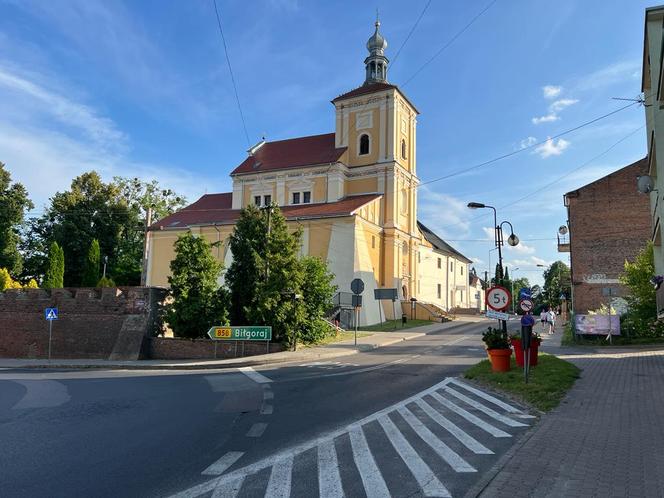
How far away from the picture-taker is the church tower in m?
46.8

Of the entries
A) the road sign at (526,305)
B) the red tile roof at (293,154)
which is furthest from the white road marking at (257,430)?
the red tile roof at (293,154)

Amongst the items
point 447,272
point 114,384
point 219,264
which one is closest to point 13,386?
point 114,384

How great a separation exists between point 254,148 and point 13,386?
4422 centimetres

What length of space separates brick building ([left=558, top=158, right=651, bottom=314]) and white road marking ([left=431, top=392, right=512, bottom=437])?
27215mm

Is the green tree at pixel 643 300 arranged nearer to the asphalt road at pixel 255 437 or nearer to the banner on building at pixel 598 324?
the banner on building at pixel 598 324

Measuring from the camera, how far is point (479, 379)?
12.4 m

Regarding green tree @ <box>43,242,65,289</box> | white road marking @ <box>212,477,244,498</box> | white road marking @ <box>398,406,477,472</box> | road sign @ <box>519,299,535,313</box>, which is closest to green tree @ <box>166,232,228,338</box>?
road sign @ <box>519,299,535,313</box>

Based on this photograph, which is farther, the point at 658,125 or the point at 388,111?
the point at 388,111

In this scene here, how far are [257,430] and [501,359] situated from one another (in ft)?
25.8

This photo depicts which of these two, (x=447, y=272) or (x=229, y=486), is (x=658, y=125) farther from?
(x=447, y=272)

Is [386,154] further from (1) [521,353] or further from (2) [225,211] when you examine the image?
(1) [521,353]

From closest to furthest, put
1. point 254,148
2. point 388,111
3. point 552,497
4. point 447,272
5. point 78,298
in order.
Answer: point 552,497, point 78,298, point 388,111, point 254,148, point 447,272

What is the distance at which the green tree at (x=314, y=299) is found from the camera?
2323cm

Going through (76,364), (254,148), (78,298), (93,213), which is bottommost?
(76,364)
